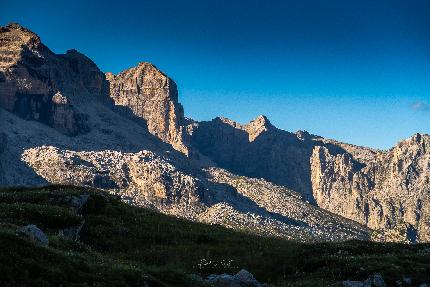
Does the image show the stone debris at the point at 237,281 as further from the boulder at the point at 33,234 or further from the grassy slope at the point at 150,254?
the boulder at the point at 33,234

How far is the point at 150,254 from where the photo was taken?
46.7 meters

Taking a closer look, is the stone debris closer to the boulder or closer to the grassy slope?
the grassy slope

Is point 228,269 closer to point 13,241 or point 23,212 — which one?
point 23,212

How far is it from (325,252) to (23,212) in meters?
29.2

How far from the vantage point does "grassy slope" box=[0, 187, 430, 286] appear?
81.0ft

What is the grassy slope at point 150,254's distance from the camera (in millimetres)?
24688

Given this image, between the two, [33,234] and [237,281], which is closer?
[33,234]

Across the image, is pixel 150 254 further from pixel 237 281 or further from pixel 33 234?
pixel 33 234

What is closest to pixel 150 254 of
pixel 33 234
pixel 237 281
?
pixel 237 281

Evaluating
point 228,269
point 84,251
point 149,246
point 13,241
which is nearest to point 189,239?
point 149,246

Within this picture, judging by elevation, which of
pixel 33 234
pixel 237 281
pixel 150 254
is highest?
pixel 33 234

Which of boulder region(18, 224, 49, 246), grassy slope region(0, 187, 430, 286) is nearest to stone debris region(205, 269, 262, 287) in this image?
grassy slope region(0, 187, 430, 286)

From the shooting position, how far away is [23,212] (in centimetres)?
4356

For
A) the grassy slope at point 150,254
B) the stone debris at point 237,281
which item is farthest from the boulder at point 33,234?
the stone debris at point 237,281
